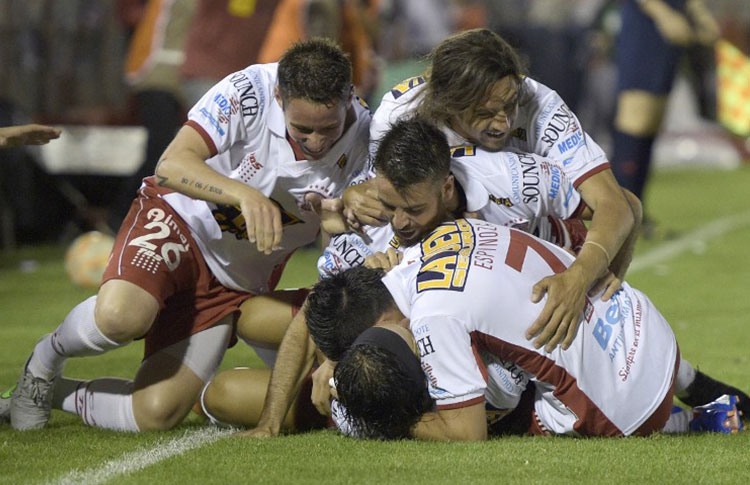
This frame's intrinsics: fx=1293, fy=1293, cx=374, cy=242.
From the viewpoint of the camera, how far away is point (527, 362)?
13.4 feet

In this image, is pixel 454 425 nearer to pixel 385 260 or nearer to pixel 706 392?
pixel 385 260

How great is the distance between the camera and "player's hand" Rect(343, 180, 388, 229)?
181 inches

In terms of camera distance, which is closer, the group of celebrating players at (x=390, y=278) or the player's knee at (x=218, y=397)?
the group of celebrating players at (x=390, y=278)

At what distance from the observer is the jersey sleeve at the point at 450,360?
12.9ft

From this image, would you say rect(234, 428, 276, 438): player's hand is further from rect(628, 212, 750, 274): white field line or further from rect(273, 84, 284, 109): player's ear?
rect(628, 212, 750, 274): white field line

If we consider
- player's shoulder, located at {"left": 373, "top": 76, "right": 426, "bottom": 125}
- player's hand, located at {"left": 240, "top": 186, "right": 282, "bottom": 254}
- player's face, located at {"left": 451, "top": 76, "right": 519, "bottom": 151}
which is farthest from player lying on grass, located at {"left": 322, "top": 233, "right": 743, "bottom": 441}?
player's shoulder, located at {"left": 373, "top": 76, "right": 426, "bottom": 125}

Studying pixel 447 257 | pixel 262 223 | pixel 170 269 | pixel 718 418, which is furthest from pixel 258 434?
pixel 718 418

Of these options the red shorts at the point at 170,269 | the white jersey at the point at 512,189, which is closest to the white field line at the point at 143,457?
the red shorts at the point at 170,269

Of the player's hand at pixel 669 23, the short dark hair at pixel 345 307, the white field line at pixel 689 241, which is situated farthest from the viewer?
the white field line at pixel 689 241

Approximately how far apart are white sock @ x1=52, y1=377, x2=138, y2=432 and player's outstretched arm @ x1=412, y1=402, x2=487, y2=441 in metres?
1.21

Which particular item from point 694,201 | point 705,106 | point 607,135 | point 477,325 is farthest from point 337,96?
point 607,135

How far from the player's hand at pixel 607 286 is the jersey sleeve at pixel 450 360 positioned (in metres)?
0.56

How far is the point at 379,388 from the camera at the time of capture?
156 inches

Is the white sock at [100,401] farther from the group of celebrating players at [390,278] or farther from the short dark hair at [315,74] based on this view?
the short dark hair at [315,74]
